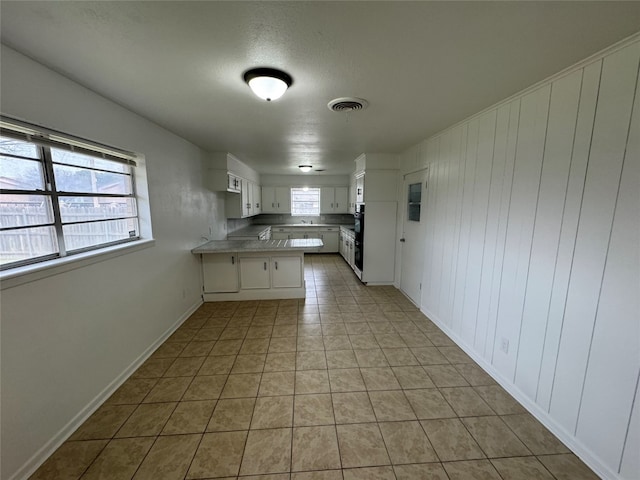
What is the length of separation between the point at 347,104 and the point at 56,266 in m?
2.40

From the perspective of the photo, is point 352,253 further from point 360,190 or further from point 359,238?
point 360,190

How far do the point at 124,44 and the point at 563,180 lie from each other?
277 centimetres

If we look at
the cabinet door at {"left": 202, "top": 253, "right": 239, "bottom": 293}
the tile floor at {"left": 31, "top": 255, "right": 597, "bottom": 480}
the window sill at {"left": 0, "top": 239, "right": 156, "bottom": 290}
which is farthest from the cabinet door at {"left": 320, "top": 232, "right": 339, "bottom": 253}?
the window sill at {"left": 0, "top": 239, "right": 156, "bottom": 290}

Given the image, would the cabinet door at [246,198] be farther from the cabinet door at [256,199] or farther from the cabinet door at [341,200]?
the cabinet door at [341,200]

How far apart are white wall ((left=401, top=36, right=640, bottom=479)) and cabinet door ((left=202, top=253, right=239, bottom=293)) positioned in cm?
322

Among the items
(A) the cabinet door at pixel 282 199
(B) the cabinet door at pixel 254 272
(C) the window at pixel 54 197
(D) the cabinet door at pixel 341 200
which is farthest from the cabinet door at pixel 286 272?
(D) the cabinet door at pixel 341 200

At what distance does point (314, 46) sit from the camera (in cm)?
141

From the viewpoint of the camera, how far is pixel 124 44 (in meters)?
1.38

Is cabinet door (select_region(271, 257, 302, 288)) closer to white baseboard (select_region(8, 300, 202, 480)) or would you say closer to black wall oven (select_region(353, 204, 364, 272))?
black wall oven (select_region(353, 204, 364, 272))

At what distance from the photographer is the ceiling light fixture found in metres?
1.64

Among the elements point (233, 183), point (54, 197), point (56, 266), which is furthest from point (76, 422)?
point (233, 183)

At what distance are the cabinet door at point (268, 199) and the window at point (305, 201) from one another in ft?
1.87

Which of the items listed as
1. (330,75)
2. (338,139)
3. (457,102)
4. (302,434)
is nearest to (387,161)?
(338,139)

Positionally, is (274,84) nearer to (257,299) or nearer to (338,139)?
(338,139)
